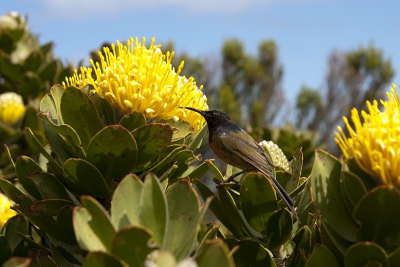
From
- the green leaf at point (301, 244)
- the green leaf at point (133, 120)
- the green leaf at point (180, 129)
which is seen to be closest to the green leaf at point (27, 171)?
the green leaf at point (133, 120)

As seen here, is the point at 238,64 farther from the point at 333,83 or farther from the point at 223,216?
the point at 223,216

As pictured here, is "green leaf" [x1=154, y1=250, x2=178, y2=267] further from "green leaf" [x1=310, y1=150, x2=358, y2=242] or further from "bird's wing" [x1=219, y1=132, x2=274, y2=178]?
"bird's wing" [x1=219, y1=132, x2=274, y2=178]

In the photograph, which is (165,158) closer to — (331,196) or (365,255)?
(331,196)

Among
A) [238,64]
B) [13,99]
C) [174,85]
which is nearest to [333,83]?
[238,64]

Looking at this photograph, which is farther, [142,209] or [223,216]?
[223,216]

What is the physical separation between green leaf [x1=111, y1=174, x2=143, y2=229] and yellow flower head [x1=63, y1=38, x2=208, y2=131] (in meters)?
0.47

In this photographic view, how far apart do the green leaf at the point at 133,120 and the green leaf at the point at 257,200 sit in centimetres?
35

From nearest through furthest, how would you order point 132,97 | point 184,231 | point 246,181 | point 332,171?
point 184,231 < point 332,171 < point 246,181 < point 132,97

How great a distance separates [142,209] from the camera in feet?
3.61

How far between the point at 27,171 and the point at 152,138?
46cm

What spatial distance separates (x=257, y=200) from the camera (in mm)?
1449

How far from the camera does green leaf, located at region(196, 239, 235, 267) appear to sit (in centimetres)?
94

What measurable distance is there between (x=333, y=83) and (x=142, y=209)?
21554 mm

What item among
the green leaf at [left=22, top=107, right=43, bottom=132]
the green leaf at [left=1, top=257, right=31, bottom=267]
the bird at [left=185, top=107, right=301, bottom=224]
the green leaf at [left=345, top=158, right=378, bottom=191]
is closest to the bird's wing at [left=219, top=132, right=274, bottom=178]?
the bird at [left=185, top=107, right=301, bottom=224]
